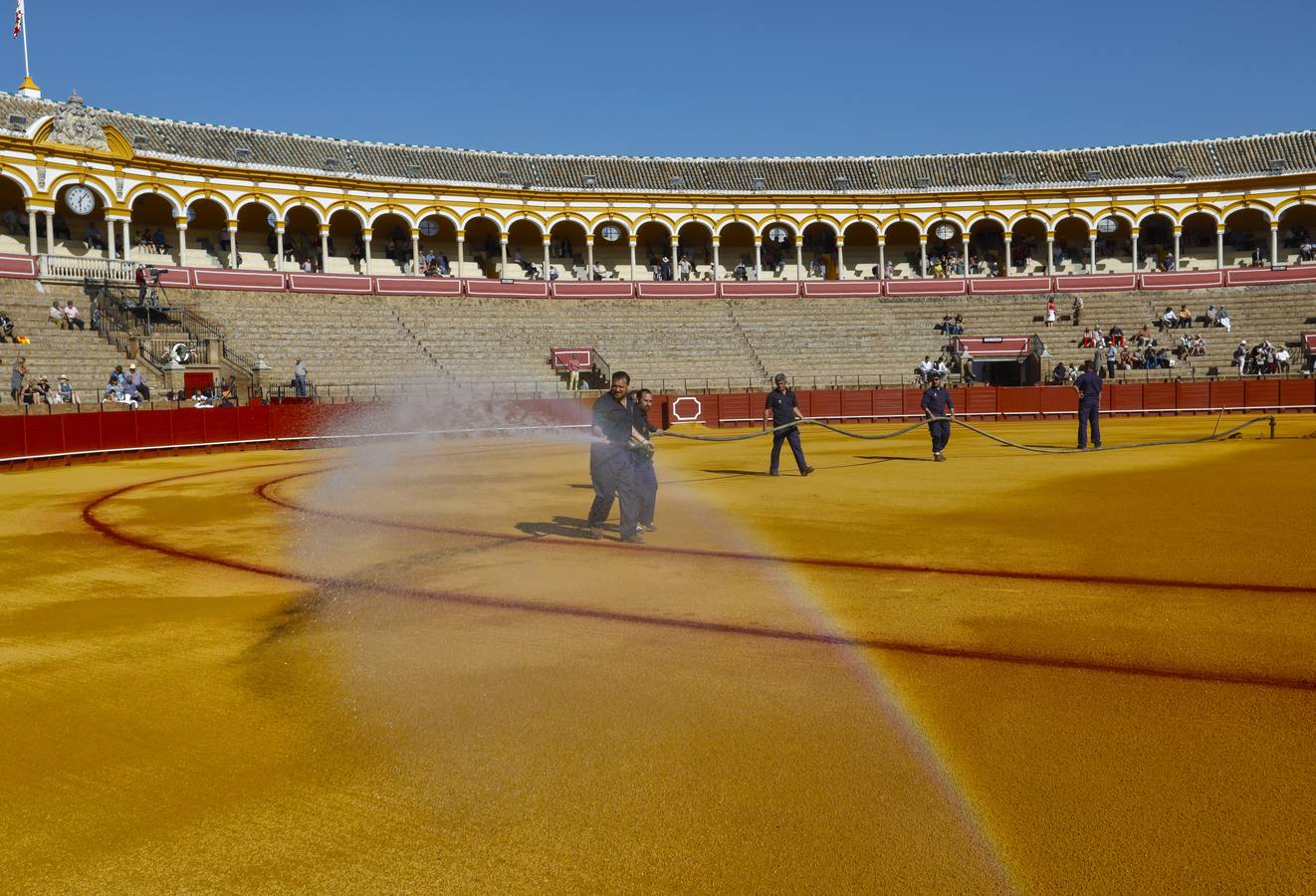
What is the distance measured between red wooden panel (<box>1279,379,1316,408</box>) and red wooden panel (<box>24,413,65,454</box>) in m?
35.3

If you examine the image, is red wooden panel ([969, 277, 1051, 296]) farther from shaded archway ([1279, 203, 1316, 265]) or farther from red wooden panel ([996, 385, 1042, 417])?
shaded archway ([1279, 203, 1316, 265])

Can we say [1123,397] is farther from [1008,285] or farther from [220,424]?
[220,424]

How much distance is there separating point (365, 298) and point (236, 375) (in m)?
9.58

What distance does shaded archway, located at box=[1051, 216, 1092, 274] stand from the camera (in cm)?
4647

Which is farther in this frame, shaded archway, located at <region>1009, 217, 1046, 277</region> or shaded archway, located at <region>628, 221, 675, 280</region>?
shaded archway, located at <region>1009, 217, 1046, 277</region>

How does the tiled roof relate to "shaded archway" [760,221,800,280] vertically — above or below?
above

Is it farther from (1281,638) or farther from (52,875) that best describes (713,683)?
(1281,638)

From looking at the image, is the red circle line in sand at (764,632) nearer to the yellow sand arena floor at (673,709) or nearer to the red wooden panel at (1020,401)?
the yellow sand arena floor at (673,709)

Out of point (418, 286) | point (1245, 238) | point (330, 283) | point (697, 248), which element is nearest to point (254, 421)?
point (330, 283)

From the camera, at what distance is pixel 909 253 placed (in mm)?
47500

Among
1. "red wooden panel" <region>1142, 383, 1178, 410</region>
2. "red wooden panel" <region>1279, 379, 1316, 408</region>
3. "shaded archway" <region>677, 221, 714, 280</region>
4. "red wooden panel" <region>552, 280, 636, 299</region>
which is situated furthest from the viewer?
"shaded archway" <region>677, 221, 714, 280</region>

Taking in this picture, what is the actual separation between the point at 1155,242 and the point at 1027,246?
230 inches

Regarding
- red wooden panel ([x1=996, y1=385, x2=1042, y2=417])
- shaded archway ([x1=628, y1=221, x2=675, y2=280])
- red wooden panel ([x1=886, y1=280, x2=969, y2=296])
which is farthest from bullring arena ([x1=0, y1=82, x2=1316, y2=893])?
shaded archway ([x1=628, y1=221, x2=675, y2=280])

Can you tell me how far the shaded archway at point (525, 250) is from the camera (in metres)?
43.9
